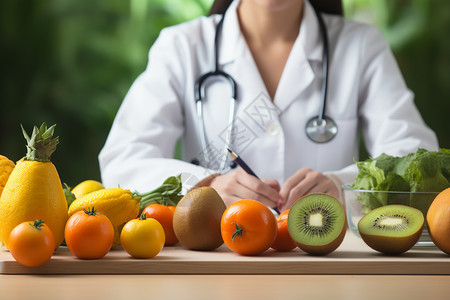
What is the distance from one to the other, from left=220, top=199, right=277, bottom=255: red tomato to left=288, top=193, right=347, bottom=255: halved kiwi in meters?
0.03

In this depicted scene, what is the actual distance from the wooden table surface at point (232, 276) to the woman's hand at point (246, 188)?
0.39 m

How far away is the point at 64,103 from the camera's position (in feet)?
8.34

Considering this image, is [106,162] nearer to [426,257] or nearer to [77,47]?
[426,257]

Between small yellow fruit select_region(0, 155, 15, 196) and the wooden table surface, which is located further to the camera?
small yellow fruit select_region(0, 155, 15, 196)

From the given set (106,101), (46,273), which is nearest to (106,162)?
(46,273)

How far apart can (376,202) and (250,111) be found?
0.77 meters

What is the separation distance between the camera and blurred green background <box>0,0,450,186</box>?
8.30 ft

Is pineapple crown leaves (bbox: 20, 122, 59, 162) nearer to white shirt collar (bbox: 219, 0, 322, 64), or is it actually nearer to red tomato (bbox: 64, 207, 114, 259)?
red tomato (bbox: 64, 207, 114, 259)

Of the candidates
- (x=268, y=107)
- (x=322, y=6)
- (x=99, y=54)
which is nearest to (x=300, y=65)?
(x=268, y=107)

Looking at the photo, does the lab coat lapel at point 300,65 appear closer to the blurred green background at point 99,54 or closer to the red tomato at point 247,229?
the red tomato at point 247,229

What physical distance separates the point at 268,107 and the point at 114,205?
817 mm

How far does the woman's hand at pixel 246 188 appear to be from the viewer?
1106mm

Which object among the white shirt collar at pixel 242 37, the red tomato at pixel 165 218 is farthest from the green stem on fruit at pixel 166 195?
the white shirt collar at pixel 242 37

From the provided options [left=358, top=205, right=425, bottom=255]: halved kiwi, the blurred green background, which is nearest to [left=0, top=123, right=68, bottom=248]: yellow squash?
[left=358, top=205, right=425, bottom=255]: halved kiwi
